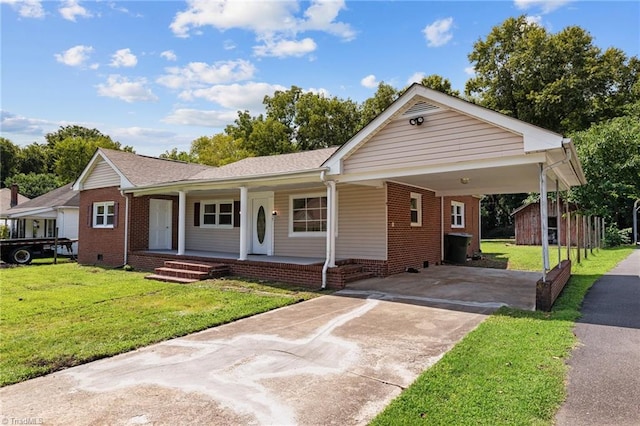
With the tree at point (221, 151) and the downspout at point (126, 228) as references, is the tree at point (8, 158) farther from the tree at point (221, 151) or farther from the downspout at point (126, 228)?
the downspout at point (126, 228)

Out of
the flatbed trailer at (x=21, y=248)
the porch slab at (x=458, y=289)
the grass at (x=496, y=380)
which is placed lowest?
the grass at (x=496, y=380)

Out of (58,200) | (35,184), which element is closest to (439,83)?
(58,200)

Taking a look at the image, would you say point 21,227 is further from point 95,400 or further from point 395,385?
point 395,385

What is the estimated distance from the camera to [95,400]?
3.59 metres

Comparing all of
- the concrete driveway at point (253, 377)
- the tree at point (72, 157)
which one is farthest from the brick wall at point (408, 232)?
the tree at point (72, 157)

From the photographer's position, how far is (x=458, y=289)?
29.8 feet

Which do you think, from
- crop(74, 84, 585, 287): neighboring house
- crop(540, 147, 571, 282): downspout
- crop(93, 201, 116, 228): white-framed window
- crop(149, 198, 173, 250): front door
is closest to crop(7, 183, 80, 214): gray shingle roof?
crop(93, 201, 116, 228): white-framed window

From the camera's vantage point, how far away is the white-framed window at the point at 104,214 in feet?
52.2

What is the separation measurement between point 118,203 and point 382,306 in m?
12.3

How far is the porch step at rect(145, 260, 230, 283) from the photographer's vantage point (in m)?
10.9

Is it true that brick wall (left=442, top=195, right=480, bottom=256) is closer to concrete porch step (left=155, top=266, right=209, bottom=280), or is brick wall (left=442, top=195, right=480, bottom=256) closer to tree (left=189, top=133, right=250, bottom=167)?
concrete porch step (left=155, top=266, right=209, bottom=280)

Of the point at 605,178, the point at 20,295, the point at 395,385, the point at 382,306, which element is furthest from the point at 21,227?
the point at 605,178

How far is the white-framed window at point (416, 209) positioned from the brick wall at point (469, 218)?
247 centimetres

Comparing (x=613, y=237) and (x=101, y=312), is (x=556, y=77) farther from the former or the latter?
(x=101, y=312)
